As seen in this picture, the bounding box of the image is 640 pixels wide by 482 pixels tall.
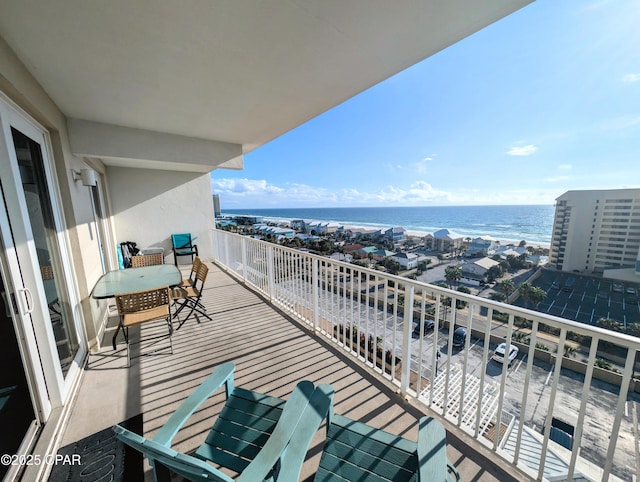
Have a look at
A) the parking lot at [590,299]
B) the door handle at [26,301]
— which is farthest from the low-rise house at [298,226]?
the door handle at [26,301]

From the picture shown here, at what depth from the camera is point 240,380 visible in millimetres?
2328

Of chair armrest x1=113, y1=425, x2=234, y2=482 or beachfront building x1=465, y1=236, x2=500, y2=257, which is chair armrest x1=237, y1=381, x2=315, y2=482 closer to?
chair armrest x1=113, y1=425, x2=234, y2=482

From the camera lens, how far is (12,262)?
5.44ft

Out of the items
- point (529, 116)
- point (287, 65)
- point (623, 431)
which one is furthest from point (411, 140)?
point (287, 65)

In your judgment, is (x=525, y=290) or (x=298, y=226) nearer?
(x=525, y=290)

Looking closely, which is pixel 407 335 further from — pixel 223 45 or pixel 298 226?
pixel 298 226

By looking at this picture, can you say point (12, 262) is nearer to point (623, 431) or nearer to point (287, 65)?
point (287, 65)

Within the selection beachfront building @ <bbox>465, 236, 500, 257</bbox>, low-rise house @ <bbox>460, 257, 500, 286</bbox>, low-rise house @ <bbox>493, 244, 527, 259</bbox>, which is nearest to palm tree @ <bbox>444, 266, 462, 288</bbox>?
low-rise house @ <bbox>460, 257, 500, 286</bbox>

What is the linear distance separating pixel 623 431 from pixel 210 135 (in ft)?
39.9

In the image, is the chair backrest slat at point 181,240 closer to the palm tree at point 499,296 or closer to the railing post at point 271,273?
the railing post at point 271,273

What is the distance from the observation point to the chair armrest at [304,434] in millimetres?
1036

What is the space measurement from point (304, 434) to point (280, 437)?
4.9 inches

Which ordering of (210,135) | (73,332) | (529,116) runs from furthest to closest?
(529,116), (210,135), (73,332)

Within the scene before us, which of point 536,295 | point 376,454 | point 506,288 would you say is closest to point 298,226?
point 506,288
